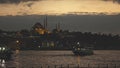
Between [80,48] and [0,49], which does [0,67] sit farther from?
[80,48]

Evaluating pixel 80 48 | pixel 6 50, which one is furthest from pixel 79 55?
pixel 6 50

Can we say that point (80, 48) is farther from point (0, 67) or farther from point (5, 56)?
point (0, 67)

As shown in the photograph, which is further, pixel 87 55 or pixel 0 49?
pixel 87 55

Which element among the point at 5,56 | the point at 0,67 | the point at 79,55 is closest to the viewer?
the point at 0,67

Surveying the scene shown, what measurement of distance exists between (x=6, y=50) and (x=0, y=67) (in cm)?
5117

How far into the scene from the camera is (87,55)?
19412cm

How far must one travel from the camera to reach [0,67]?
322 ft

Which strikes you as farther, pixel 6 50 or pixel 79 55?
pixel 79 55

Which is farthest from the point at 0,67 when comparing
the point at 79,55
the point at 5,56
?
the point at 79,55

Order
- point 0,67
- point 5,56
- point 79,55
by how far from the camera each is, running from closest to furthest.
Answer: point 0,67
point 5,56
point 79,55

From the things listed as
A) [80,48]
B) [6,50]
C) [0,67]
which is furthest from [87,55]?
[0,67]

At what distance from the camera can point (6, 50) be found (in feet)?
489

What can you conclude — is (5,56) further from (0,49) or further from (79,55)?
(79,55)

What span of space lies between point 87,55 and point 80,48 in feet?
12.3
